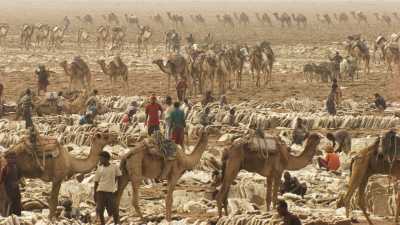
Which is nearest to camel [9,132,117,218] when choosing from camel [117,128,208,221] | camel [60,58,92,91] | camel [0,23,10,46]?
camel [117,128,208,221]

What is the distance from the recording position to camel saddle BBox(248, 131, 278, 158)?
12.6 meters

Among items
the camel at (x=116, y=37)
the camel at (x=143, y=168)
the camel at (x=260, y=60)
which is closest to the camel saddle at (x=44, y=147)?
the camel at (x=143, y=168)

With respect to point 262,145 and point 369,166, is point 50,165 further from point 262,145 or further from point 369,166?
point 369,166

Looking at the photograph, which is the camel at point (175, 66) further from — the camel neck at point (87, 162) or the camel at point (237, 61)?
the camel neck at point (87, 162)

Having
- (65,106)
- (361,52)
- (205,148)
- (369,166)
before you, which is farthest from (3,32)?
(369,166)

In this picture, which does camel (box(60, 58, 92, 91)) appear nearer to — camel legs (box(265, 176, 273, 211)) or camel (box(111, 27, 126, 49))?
camel legs (box(265, 176, 273, 211))

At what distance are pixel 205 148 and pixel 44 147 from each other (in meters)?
2.25

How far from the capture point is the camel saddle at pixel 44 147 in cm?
1196

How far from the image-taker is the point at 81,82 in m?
26.2

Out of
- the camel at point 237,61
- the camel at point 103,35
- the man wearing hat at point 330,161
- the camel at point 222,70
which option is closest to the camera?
the man wearing hat at point 330,161

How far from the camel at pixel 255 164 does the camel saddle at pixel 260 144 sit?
0.04 feet

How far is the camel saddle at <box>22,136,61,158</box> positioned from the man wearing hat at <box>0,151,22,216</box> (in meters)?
0.55

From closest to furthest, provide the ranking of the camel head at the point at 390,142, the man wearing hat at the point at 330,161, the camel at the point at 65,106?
the camel head at the point at 390,142
the man wearing hat at the point at 330,161
the camel at the point at 65,106

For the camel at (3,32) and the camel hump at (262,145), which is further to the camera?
the camel at (3,32)
